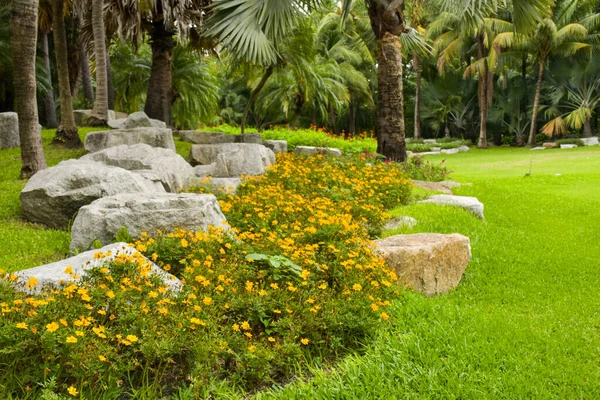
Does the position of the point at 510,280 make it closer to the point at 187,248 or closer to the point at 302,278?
the point at 302,278

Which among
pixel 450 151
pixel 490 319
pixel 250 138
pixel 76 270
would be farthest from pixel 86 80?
pixel 450 151

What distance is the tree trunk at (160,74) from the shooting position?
15.1 meters

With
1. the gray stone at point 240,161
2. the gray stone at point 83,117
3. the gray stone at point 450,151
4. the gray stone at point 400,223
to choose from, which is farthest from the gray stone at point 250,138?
the gray stone at point 450,151

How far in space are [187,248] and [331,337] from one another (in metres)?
1.63

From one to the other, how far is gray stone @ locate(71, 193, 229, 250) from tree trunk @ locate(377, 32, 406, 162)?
22.9 feet

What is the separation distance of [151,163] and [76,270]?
440 cm

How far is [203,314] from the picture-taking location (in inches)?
140

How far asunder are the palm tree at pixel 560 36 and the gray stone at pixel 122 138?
2251 cm

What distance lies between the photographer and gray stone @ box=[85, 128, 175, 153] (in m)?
10.8

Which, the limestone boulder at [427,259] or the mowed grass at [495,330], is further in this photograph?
the limestone boulder at [427,259]

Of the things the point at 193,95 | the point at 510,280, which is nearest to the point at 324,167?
the point at 510,280

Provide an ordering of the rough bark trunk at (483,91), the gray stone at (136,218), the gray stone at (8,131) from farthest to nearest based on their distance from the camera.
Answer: the rough bark trunk at (483,91)
the gray stone at (8,131)
the gray stone at (136,218)


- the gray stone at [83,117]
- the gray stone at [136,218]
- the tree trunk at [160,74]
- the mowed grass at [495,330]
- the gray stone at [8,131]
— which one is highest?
the tree trunk at [160,74]

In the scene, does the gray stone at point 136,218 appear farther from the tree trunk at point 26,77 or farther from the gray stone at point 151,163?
the tree trunk at point 26,77
